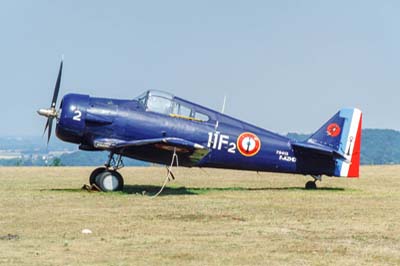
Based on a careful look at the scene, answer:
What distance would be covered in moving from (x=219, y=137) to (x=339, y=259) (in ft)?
32.7

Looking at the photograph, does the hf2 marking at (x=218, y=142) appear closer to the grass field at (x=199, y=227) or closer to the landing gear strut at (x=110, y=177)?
the grass field at (x=199, y=227)

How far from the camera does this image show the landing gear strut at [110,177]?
18.0 metres

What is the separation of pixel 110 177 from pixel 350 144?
250 inches

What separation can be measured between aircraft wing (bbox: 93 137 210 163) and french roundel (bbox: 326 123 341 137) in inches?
156

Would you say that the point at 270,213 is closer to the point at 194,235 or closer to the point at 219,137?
the point at 194,235

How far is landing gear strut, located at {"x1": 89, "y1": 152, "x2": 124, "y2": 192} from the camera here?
711 inches

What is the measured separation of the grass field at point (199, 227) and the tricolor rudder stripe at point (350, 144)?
1023mm

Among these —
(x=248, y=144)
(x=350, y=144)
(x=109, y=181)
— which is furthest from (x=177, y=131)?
(x=350, y=144)

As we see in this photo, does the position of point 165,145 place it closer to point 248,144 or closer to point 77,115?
point 77,115

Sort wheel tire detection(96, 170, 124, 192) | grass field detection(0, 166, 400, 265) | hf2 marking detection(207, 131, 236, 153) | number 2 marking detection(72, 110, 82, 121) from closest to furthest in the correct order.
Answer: grass field detection(0, 166, 400, 265), number 2 marking detection(72, 110, 82, 121), wheel tire detection(96, 170, 124, 192), hf2 marking detection(207, 131, 236, 153)

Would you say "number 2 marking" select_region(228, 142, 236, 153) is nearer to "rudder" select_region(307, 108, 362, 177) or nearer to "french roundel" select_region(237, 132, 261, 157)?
"french roundel" select_region(237, 132, 261, 157)

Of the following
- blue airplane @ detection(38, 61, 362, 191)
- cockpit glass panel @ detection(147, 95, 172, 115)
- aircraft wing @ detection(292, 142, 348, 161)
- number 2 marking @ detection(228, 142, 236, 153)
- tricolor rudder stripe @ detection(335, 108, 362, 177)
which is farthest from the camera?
tricolor rudder stripe @ detection(335, 108, 362, 177)

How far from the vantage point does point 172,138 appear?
17312 mm

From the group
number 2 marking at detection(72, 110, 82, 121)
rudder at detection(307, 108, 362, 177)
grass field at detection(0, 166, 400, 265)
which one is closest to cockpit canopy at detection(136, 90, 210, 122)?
number 2 marking at detection(72, 110, 82, 121)
